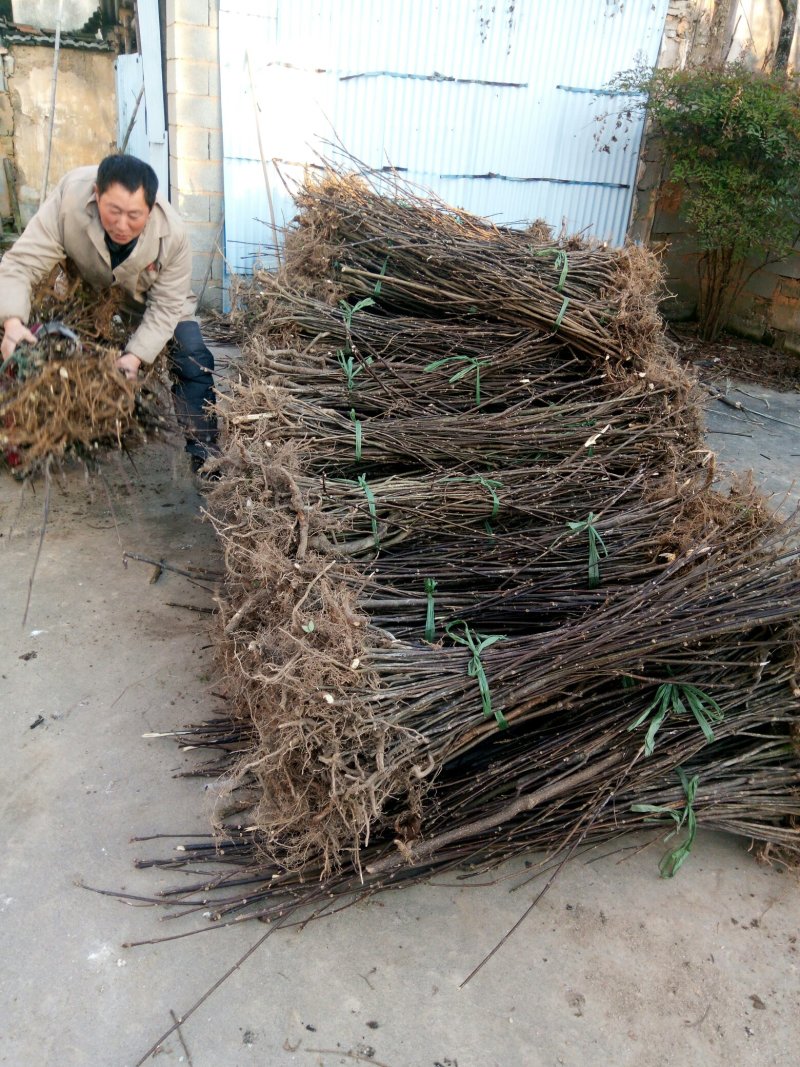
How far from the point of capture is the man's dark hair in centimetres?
319

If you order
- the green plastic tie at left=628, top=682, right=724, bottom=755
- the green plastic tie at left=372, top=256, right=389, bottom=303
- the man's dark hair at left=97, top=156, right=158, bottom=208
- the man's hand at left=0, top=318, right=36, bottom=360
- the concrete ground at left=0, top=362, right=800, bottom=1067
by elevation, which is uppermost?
the man's dark hair at left=97, top=156, right=158, bottom=208

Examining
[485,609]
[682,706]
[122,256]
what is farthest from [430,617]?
[122,256]

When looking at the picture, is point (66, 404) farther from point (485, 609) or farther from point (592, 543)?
point (592, 543)

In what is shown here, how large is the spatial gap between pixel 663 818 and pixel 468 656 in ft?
2.45

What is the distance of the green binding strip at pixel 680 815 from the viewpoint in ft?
7.19

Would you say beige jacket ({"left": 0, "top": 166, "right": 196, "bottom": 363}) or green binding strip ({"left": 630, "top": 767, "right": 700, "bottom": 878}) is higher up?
beige jacket ({"left": 0, "top": 166, "right": 196, "bottom": 363})

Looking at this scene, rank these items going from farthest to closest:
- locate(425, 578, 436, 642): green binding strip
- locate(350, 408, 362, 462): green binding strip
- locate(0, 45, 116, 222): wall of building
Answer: locate(0, 45, 116, 222): wall of building → locate(350, 408, 362, 462): green binding strip → locate(425, 578, 436, 642): green binding strip

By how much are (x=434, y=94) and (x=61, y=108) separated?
744 cm

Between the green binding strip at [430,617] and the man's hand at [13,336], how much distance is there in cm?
174

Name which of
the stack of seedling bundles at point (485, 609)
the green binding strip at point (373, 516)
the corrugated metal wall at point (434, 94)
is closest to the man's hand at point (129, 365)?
the stack of seedling bundles at point (485, 609)

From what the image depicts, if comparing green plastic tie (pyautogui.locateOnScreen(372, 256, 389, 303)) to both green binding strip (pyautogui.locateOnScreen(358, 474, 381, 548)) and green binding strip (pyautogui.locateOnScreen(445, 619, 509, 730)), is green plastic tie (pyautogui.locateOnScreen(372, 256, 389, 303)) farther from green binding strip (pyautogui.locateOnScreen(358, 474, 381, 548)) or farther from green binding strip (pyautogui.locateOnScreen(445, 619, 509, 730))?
green binding strip (pyautogui.locateOnScreen(445, 619, 509, 730))

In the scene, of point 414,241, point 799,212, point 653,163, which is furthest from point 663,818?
point 653,163

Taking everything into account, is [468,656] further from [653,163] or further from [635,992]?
[653,163]

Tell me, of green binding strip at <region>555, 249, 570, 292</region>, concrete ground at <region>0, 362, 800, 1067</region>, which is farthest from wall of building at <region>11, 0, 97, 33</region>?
concrete ground at <region>0, 362, 800, 1067</region>
